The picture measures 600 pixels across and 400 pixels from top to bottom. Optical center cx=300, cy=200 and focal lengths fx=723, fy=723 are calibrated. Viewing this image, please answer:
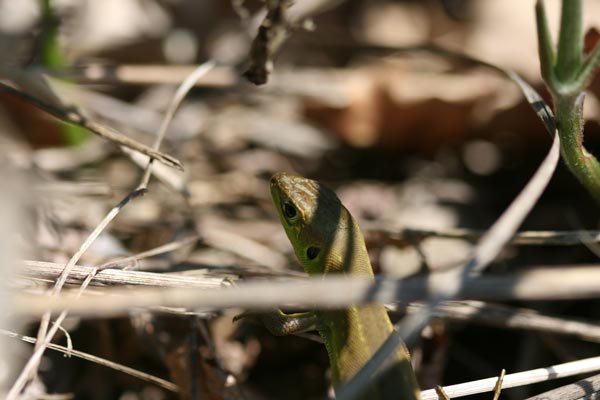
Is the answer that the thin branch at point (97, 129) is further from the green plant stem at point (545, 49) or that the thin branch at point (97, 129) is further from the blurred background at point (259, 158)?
the green plant stem at point (545, 49)

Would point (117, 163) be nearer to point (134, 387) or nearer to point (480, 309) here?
point (134, 387)

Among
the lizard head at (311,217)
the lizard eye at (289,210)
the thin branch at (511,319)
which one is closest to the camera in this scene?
the thin branch at (511,319)

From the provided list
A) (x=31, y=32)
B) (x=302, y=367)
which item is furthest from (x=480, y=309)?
(x=31, y=32)

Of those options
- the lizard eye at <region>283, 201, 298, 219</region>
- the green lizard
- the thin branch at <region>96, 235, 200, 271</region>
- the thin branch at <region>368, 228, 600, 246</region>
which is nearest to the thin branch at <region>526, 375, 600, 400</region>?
the green lizard

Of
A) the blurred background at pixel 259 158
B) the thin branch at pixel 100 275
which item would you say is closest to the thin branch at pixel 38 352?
the thin branch at pixel 100 275

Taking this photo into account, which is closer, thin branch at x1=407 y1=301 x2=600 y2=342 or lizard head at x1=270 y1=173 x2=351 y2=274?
thin branch at x1=407 y1=301 x2=600 y2=342

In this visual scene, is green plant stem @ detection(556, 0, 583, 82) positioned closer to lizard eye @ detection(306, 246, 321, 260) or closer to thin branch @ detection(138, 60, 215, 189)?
lizard eye @ detection(306, 246, 321, 260)

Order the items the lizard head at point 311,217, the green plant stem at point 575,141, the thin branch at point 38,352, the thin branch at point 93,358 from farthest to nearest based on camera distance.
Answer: the lizard head at point 311,217 < the green plant stem at point 575,141 < the thin branch at point 93,358 < the thin branch at point 38,352
